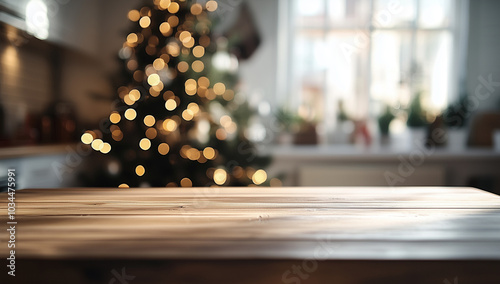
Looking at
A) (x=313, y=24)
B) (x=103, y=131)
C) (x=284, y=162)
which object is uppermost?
(x=313, y=24)

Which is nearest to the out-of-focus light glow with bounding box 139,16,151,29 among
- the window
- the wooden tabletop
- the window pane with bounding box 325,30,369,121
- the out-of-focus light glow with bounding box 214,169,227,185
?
the out-of-focus light glow with bounding box 214,169,227,185

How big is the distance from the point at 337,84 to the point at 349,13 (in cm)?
61

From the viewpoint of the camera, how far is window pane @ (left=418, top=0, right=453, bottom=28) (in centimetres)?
341

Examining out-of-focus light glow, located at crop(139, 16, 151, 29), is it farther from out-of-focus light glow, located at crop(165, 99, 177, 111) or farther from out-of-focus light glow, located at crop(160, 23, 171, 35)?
out-of-focus light glow, located at crop(165, 99, 177, 111)

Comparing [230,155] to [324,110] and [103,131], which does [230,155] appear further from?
[324,110]

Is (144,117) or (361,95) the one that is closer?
(144,117)

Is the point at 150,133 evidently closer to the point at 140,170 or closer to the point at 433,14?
the point at 140,170

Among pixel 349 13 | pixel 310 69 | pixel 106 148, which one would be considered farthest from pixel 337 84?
pixel 106 148

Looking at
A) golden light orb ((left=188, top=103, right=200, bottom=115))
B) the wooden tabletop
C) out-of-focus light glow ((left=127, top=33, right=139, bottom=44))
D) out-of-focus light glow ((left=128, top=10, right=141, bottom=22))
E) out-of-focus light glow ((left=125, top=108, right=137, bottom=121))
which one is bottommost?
the wooden tabletop

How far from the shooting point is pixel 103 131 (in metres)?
2.49

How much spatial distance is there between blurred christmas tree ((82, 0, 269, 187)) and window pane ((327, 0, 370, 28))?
4.49 feet

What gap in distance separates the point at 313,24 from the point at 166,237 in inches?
126

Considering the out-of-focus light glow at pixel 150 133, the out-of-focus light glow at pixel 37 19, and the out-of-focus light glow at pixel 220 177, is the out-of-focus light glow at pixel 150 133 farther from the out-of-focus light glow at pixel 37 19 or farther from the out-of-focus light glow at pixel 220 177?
the out-of-focus light glow at pixel 37 19

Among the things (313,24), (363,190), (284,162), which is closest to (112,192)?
(363,190)
